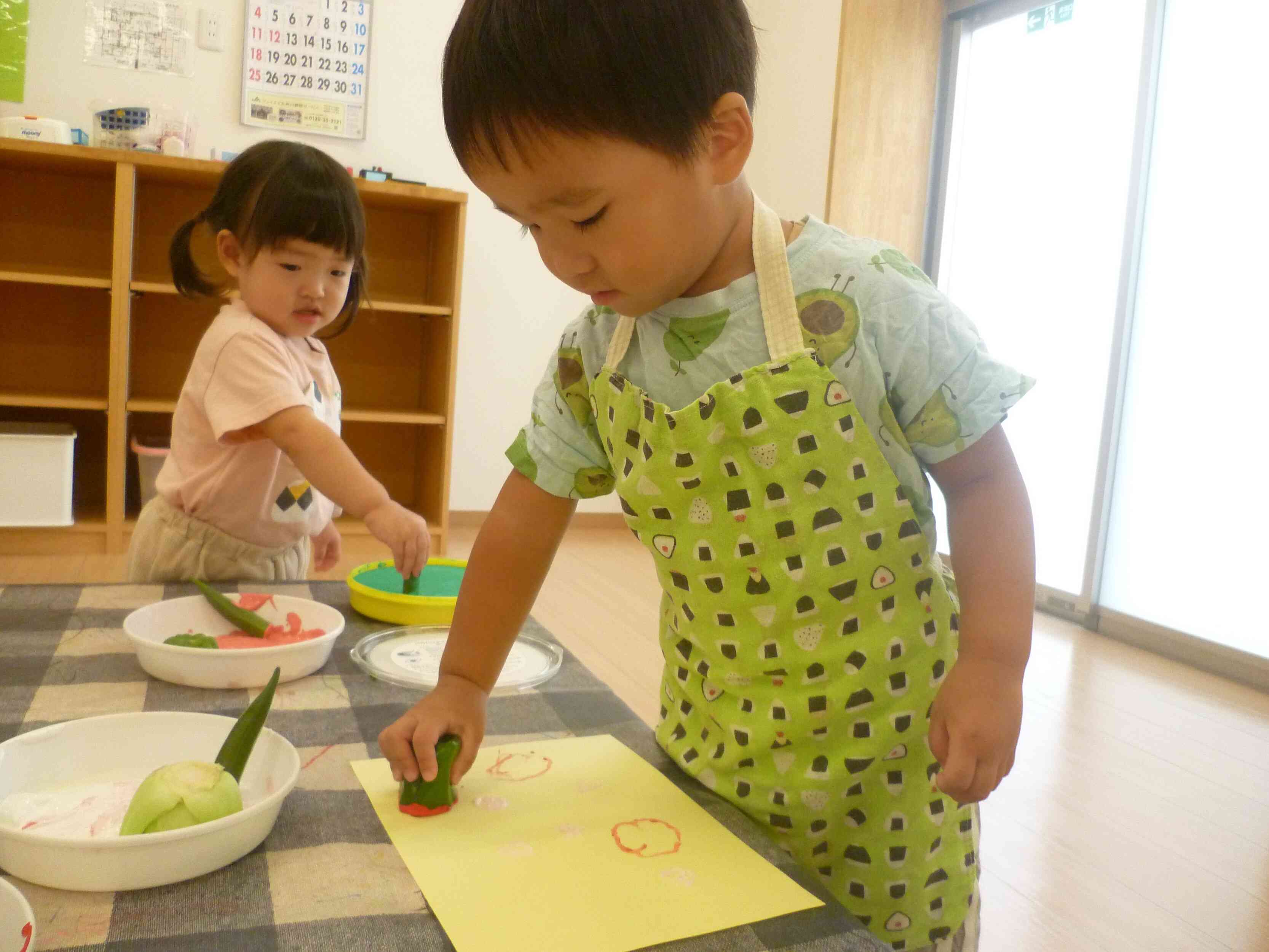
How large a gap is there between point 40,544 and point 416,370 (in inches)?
49.1

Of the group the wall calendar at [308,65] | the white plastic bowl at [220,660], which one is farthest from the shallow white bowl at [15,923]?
the wall calendar at [308,65]

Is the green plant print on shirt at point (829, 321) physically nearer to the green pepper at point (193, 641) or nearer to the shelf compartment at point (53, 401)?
the green pepper at point (193, 641)

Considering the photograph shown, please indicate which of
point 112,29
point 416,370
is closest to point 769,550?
point 416,370

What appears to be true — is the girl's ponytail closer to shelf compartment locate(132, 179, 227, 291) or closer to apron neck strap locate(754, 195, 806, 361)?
apron neck strap locate(754, 195, 806, 361)

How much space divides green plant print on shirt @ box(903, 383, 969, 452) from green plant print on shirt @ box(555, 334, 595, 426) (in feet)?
0.72

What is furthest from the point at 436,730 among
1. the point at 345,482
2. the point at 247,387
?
the point at 247,387

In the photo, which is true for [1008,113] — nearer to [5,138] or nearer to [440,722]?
[5,138]

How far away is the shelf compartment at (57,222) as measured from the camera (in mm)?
3033

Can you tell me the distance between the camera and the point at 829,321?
23.1 inches

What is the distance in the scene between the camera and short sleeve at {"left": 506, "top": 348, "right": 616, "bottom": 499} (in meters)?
0.68

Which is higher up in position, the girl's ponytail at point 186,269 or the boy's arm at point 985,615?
the girl's ponytail at point 186,269

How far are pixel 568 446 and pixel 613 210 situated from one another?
0.19 meters

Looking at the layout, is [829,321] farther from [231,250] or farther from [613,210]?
[231,250]

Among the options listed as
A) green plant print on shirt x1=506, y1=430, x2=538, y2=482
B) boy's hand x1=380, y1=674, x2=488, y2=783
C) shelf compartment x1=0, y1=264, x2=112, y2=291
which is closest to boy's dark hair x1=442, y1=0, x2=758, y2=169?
green plant print on shirt x1=506, y1=430, x2=538, y2=482
